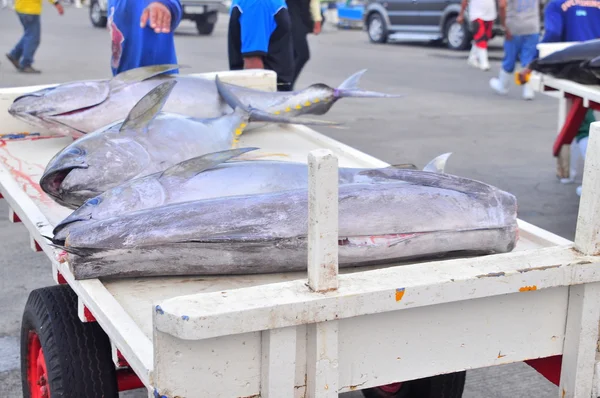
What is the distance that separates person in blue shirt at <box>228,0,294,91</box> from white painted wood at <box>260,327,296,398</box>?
3908mm

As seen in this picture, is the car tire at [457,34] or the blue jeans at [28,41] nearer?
the blue jeans at [28,41]

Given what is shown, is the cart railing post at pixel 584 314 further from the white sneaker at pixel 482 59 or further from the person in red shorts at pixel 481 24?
the white sneaker at pixel 482 59

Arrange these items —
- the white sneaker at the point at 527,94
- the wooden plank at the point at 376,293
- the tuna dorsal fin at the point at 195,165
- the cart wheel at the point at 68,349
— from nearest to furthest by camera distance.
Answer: the wooden plank at the point at 376,293 → the cart wheel at the point at 68,349 → the tuna dorsal fin at the point at 195,165 → the white sneaker at the point at 527,94

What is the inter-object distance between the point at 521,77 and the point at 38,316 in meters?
4.80

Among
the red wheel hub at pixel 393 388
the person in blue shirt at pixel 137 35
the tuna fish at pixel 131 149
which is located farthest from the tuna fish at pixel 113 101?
the red wheel hub at pixel 393 388

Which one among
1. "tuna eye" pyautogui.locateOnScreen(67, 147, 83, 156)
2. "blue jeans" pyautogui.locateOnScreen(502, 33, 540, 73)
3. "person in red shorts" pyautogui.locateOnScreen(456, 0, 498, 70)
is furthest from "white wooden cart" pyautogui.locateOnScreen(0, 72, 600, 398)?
"person in red shorts" pyautogui.locateOnScreen(456, 0, 498, 70)

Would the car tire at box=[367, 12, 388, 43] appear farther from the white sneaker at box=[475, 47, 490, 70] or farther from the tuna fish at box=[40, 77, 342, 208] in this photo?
the tuna fish at box=[40, 77, 342, 208]

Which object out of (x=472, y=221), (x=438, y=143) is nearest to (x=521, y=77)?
(x=438, y=143)

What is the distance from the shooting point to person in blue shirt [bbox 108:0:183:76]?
4535 millimetres

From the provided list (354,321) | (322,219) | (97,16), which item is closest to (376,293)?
(354,321)

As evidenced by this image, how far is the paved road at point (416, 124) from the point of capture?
4.25m

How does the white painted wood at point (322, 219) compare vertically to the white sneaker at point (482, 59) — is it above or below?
above

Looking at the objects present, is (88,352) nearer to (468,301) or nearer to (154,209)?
(154,209)

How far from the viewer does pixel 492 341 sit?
197 centimetres
